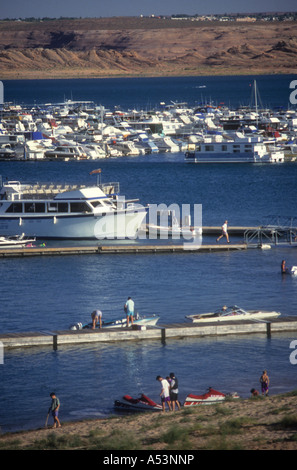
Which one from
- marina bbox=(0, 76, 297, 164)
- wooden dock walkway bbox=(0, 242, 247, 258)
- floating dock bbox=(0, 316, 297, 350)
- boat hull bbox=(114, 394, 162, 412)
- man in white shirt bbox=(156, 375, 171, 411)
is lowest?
boat hull bbox=(114, 394, 162, 412)

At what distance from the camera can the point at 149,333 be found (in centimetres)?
3017

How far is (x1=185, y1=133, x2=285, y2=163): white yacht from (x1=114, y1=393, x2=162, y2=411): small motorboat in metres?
63.2

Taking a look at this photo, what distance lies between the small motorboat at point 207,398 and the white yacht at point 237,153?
2480 inches

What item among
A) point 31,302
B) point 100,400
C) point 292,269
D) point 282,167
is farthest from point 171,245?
point 282,167

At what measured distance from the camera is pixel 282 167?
84.2 metres

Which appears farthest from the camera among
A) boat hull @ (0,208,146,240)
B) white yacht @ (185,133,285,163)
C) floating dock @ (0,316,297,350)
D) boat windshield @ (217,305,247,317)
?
white yacht @ (185,133,285,163)

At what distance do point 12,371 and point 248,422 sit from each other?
9.58 m

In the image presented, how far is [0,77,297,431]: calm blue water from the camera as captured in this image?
25.5m

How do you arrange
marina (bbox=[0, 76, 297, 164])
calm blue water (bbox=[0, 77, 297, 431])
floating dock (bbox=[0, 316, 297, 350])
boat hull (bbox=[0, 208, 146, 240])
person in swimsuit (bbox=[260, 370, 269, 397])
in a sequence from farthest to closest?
marina (bbox=[0, 76, 297, 164]), boat hull (bbox=[0, 208, 146, 240]), floating dock (bbox=[0, 316, 297, 350]), calm blue water (bbox=[0, 77, 297, 431]), person in swimsuit (bbox=[260, 370, 269, 397])

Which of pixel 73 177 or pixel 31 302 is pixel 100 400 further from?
pixel 73 177

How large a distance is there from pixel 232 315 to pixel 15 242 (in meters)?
17.4

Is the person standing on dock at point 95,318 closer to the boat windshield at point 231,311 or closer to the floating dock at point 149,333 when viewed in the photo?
the floating dock at point 149,333

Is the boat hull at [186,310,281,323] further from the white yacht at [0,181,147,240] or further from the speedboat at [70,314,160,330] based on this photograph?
the white yacht at [0,181,147,240]

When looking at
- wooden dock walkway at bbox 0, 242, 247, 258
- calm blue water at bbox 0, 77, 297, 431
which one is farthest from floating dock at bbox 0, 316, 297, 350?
wooden dock walkway at bbox 0, 242, 247, 258
